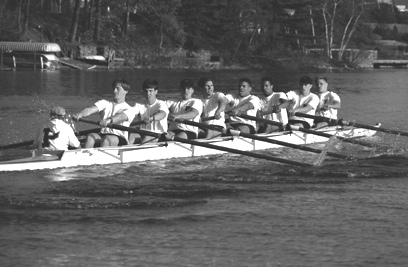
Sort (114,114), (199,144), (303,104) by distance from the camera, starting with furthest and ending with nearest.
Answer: (303,104) → (199,144) → (114,114)

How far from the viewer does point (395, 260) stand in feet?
33.3

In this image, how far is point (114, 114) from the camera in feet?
50.1

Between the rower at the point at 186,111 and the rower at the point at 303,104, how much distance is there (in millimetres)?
3149

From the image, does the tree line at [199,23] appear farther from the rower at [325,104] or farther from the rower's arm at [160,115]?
the rower's arm at [160,115]

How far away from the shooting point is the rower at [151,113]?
15.7m

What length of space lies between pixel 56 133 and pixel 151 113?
7.28ft

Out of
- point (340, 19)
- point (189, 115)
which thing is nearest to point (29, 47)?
point (340, 19)

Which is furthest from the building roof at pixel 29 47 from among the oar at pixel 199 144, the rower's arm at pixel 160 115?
the oar at pixel 199 144

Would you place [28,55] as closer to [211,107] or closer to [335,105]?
[335,105]

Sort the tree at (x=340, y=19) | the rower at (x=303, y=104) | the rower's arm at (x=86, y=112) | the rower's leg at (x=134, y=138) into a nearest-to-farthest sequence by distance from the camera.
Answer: the rower's arm at (x=86, y=112), the rower's leg at (x=134, y=138), the rower at (x=303, y=104), the tree at (x=340, y=19)

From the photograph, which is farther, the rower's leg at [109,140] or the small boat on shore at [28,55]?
the small boat on shore at [28,55]

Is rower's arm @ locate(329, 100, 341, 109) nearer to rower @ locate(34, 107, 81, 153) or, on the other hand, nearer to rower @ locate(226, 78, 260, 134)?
rower @ locate(226, 78, 260, 134)

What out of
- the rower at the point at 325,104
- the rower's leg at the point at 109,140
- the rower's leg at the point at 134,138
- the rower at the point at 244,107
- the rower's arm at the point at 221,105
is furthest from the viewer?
the rower at the point at 325,104

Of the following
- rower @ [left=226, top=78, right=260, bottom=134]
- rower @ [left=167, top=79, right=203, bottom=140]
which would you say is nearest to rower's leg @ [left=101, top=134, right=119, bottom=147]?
rower @ [left=167, top=79, right=203, bottom=140]
